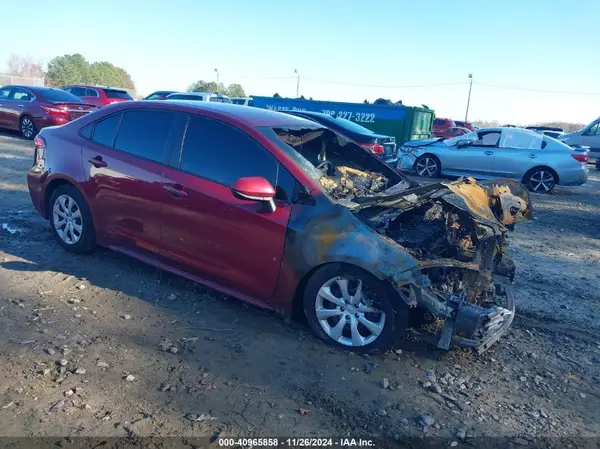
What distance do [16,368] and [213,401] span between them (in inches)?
52.0

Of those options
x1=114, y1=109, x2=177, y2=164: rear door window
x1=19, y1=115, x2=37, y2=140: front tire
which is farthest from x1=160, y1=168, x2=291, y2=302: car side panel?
x1=19, y1=115, x2=37, y2=140: front tire

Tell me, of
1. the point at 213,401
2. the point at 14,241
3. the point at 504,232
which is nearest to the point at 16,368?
the point at 213,401

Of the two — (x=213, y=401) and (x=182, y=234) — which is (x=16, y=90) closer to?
(x=182, y=234)

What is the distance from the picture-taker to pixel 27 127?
13.8 metres

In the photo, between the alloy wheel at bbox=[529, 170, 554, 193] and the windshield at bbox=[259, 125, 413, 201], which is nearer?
the windshield at bbox=[259, 125, 413, 201]

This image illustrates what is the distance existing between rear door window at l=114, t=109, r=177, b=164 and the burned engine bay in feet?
4.42

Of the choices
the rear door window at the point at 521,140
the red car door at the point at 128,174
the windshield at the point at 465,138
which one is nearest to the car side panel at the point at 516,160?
the rear door window at the point at 521,140

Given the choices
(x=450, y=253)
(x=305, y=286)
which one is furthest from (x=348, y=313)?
(x=450, y=253)

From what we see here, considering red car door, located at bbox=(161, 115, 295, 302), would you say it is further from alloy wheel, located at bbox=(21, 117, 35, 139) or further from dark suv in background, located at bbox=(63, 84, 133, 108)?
dark suv in background, located at bbox=(63, 84, 133, 108)

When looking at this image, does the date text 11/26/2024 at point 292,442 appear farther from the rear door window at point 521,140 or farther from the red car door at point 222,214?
the rear door window at point 521,140

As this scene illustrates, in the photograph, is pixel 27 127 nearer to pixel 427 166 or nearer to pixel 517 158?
pixel 427 166

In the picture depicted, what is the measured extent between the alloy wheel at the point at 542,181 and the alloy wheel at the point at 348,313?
1017 cm

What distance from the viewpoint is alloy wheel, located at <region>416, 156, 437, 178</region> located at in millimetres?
13156

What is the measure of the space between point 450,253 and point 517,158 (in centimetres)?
→ 908
